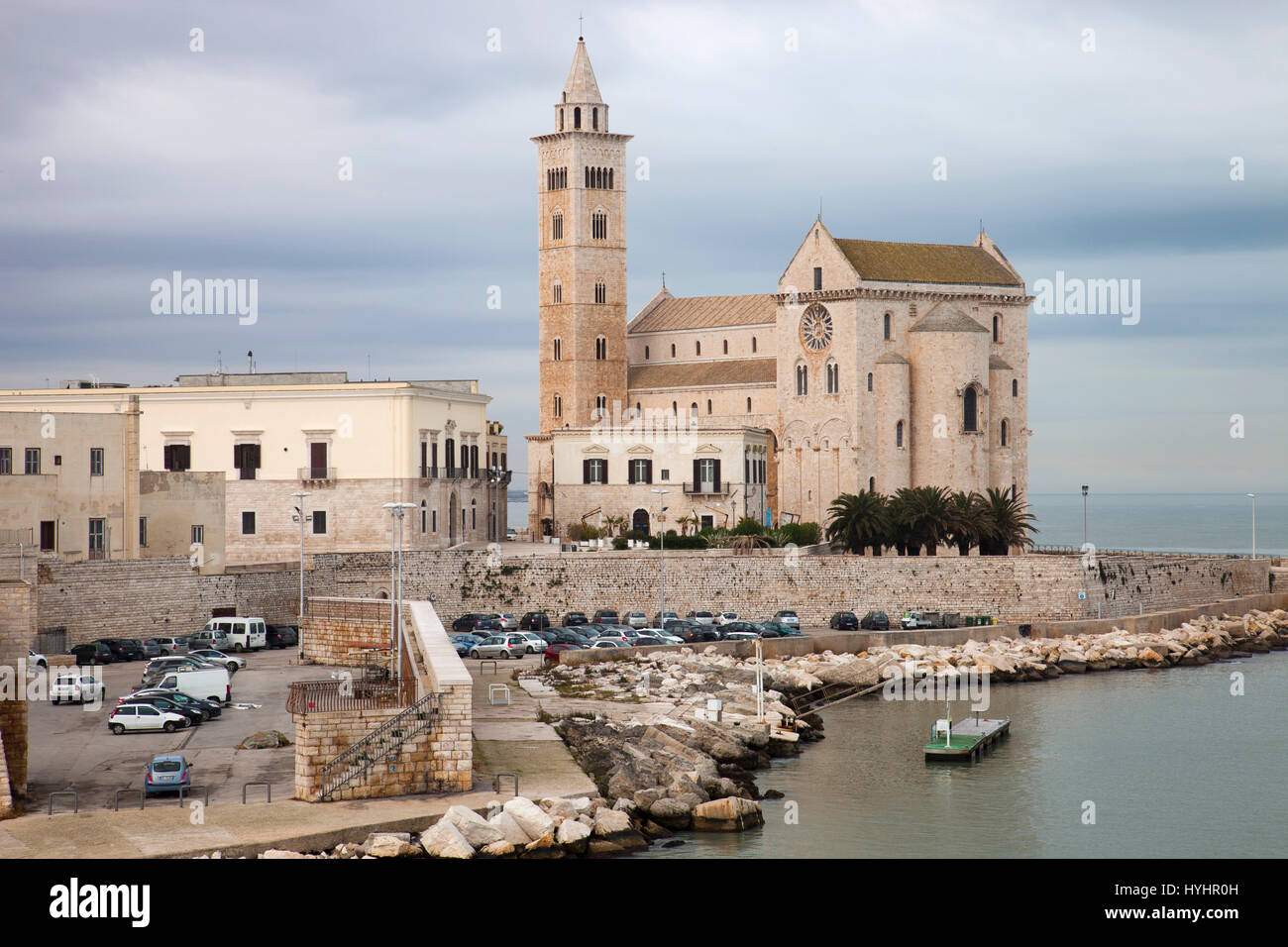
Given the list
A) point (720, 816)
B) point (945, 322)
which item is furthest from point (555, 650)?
point (945, 322)

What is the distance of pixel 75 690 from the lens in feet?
121

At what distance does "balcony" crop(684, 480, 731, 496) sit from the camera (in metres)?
68.9

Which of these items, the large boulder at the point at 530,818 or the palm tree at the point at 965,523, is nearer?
the large boulder at the point at 530,818

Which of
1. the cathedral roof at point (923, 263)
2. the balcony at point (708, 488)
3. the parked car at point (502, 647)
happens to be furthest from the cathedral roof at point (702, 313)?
the parked car at point (502, 647)

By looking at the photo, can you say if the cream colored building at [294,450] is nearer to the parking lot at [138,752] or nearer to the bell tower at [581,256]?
the parking lot at [138,752]

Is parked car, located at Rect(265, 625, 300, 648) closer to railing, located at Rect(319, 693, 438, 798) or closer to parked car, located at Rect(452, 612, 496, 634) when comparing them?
parked car, located at Rect(452, 612, 496, 634)

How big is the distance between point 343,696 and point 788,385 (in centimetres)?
4580

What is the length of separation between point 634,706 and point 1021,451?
40.7 metres

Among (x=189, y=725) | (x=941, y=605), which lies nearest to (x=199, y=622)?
(x=189, y=725)

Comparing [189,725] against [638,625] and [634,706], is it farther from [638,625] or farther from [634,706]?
[638,625]

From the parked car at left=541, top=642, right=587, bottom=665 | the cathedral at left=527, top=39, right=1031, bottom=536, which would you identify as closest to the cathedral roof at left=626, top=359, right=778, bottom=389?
the cathedral at left=527, top=39, right=1031, bottom=536

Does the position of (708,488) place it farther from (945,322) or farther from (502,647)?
(502,647)

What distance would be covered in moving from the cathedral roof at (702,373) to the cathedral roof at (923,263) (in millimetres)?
7636

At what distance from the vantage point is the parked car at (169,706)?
111ft
